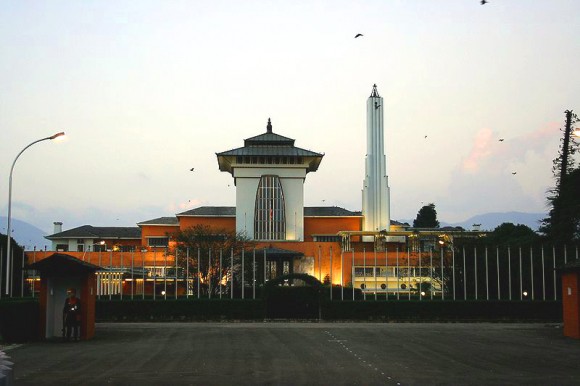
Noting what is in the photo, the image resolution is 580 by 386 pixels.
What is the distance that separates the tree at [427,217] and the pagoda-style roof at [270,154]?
57867mm

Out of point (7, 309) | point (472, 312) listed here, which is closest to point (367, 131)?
point (472, 312)

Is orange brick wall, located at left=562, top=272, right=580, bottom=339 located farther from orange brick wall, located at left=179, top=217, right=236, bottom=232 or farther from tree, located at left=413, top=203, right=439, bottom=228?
tree, located at left=413, top=203, right=439, bottom=228

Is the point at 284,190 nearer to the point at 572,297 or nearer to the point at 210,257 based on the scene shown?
the point at 210,257

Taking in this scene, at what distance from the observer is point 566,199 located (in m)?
55.6

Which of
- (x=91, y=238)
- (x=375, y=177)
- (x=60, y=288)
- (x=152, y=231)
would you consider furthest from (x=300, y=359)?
(x=91, y=238)

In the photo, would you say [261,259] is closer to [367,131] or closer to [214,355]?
[367,131]

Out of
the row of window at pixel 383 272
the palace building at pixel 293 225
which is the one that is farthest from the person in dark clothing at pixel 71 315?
the row of window at pixel 383 272

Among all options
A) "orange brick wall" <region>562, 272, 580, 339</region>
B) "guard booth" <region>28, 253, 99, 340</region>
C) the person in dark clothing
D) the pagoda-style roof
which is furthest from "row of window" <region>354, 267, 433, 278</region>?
the person in dark clothing

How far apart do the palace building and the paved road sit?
43.7 metres

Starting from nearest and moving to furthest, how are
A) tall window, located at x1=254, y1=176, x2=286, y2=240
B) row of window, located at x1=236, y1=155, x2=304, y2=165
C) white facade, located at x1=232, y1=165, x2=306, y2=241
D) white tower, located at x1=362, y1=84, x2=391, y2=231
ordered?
row of window, located at x1=236, y1=155, x2=304, y2=165 < tall window, located at x1=254, y1=176, x2=286, y2=240 < white facade, located at x1=232, y1=165, x2=306, y2=241 < white tower, located at x1=362, y1=84, x2=391, y2=231

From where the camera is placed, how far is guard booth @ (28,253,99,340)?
86.7 ft

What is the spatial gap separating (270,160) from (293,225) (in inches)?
317

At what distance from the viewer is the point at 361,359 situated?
66.4 feet

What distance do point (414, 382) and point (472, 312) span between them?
29.2m
